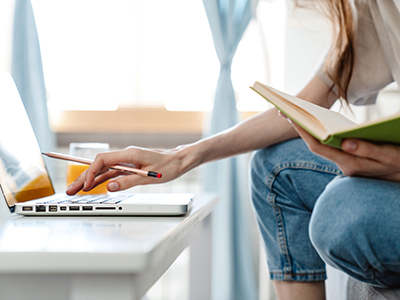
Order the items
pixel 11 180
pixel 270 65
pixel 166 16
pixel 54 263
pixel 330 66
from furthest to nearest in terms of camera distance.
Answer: pixel 166 16 → pixel 270 65 → pixel 330 66 → pixel 11 180 → pixel 54 263

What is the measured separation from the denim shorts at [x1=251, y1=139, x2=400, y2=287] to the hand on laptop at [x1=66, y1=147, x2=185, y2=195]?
0.69 feet

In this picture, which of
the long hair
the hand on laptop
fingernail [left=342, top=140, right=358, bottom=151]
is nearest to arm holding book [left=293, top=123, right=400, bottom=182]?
fingernail [left=342, top=140, right=358, bottom=151]

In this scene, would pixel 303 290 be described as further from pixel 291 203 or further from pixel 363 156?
pixel 363 156

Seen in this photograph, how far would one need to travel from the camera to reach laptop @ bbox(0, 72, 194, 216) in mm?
597

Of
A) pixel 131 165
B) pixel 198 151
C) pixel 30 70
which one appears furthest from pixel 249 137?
pixel 30 70

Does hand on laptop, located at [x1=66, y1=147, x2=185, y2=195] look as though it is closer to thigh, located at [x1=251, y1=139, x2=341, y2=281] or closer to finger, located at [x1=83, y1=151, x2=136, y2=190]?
finger, located at [x1=83, y1=151, x2=136, y2=190]

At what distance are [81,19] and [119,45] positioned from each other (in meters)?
0.23

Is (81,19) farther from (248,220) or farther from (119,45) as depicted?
(248,220)

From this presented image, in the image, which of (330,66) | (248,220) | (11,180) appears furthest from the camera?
(248,220)

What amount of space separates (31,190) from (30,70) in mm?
1166

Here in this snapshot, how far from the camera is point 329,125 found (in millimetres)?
434

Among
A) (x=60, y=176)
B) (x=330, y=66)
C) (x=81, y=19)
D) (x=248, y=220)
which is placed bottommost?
(x=248, y=220)

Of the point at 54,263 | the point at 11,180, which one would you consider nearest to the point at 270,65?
the point at 11,180

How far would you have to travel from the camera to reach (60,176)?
1.91 metres
